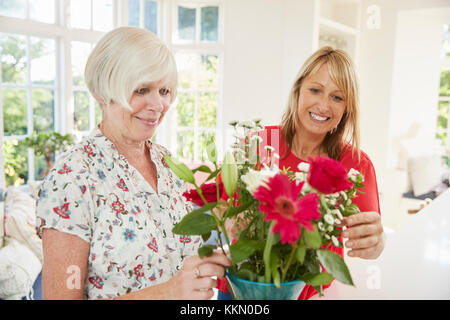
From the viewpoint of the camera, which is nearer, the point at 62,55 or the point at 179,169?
the point at 179,169

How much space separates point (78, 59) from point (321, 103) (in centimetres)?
266

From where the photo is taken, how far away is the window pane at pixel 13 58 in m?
2.65

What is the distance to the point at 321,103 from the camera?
94 centimetres

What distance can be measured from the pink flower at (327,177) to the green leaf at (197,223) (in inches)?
5.8

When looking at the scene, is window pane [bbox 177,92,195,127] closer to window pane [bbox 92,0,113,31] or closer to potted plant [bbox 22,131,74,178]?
window pane [bbox 92,0,113,31]

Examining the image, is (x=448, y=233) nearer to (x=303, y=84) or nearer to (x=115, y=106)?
(x=303, y=84)

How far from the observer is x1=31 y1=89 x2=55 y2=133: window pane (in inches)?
114

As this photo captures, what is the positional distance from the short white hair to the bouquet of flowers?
0.26 meters

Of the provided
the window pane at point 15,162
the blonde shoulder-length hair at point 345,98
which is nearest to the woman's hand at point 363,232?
the blonde shoulder-length hair at point 345,98

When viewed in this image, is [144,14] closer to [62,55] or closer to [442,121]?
[62,55]

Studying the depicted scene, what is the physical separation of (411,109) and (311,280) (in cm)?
390

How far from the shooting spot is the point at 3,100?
106 inches

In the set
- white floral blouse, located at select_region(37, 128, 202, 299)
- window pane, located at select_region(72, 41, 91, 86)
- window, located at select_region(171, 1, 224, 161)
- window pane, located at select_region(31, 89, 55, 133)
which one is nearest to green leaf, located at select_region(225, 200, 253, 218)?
white floral blouse, located at select_region(37, 128, 202, 299)

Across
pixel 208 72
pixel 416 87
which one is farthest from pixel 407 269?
pixel 416 87
